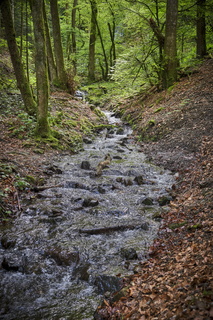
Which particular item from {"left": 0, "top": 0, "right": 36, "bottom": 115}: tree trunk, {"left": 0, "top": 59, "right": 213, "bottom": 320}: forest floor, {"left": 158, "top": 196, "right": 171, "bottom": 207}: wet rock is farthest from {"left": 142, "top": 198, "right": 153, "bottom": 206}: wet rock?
{"left": 0, "top": 0, "right": 36, "bottom": 115}: tree trunk

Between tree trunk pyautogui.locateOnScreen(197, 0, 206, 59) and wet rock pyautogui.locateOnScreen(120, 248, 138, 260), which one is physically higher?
tree trunk pyautogui.locateOnScreen(197, 0, 206, 59)

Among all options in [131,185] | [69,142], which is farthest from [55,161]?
[131,185]

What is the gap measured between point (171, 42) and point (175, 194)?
966cm

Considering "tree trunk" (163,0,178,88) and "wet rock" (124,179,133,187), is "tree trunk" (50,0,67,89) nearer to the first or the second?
"tree trunk" (163,0,178,88)

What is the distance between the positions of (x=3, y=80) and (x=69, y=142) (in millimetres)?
6729

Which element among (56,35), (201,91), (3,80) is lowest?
(201,91)

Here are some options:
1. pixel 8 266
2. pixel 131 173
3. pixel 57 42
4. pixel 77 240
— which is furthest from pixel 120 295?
pixel 57 42

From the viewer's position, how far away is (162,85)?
14.5 meters

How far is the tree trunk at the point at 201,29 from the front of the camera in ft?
41.9

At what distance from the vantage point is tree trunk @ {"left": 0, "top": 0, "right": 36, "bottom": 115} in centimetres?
927

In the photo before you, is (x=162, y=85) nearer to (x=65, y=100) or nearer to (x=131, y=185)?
(x=65, y=100)

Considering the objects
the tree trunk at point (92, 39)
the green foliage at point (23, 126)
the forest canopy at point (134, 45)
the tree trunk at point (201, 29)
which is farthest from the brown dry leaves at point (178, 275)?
the tree trunk at point (92, 39)

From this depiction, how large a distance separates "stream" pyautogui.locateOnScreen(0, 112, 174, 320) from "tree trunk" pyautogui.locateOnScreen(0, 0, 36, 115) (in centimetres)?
439

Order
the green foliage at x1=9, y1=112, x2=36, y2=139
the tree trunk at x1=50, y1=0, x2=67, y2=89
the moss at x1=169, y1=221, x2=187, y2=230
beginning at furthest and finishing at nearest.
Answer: the tree trunk at x1=50, y1=0, x2=67, y2=89, the green foliage at x1=9, y1=112, x2=36, y2=139, the moss at x1=169, y1=221, x2=187, y2=230
